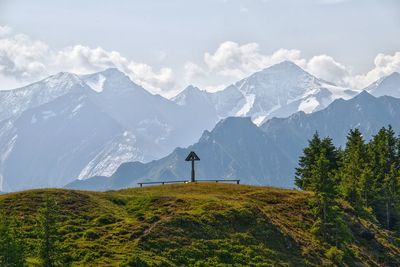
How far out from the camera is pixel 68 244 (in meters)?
58.2

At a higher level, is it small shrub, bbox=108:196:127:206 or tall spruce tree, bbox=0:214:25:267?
small shrub, bbox=108:196:127:206

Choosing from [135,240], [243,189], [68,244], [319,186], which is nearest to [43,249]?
[68,244]

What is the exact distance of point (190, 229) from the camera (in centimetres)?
6544

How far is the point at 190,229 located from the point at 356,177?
4312 centimetres

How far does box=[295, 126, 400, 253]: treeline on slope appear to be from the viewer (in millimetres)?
73750

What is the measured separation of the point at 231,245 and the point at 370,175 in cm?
4211

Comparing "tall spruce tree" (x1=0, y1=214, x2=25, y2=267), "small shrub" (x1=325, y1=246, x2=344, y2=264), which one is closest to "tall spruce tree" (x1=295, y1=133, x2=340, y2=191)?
"small shrub" (x1=325, y1=246, x2=344, y2=264)

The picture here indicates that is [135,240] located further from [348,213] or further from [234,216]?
[348,213]

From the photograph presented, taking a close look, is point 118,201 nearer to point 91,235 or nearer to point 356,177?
point 91,235

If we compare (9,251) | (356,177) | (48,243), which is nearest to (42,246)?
(48,243)

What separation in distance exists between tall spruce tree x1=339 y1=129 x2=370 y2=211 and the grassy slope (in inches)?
435

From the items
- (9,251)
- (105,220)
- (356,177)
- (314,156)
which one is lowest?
(9,251)

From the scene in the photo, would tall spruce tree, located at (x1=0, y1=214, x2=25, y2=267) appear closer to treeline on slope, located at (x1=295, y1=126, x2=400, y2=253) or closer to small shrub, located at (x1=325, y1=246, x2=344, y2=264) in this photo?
small shrub, located at (x1=325, y1=246, x2=344, y2=264)

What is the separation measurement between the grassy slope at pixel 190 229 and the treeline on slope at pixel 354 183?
2988 millimetres
